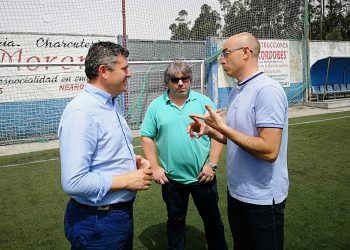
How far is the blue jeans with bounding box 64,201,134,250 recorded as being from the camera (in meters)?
2.11

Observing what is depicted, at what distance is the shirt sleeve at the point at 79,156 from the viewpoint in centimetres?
193

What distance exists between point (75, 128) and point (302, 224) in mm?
3466

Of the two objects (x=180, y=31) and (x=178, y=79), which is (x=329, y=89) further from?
(x=178, y=79)

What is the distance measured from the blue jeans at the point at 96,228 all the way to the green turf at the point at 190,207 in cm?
193

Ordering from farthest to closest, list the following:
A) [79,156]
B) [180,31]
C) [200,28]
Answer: [200,28] → [180,31] → [79,156]

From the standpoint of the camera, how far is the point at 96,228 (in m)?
2.11

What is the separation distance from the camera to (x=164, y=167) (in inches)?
135

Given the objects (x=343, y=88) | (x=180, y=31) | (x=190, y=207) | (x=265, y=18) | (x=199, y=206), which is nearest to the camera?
(x=199, y=206)

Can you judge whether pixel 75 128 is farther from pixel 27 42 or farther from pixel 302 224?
pixel 27 42

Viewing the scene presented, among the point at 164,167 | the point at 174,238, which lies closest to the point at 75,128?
the point at 164,167

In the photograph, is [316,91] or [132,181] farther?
[316,91]

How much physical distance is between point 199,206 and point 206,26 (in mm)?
12523

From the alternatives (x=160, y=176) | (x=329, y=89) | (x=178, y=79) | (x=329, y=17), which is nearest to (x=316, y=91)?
(x=329, y=89)

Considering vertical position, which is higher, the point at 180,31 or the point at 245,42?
the point at 180,31
